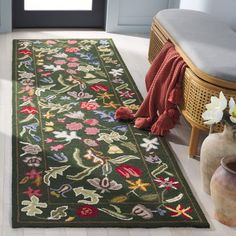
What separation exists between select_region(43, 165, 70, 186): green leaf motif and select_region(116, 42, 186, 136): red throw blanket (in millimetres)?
678

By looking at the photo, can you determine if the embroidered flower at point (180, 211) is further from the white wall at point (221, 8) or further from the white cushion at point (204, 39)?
the white wall at point (221, 8)

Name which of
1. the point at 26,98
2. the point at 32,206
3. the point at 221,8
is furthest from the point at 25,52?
the point at 32,206

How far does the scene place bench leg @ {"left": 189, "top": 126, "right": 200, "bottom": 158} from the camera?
3.21 m

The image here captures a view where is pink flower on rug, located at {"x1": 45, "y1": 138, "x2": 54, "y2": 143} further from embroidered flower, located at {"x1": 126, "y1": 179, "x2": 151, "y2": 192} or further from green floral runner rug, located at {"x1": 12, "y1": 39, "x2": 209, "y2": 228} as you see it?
embroidered flower, located at {"x1": 126, "y1": 179, "x2": 151, "y2": 192}

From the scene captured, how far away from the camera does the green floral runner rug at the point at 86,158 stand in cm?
270

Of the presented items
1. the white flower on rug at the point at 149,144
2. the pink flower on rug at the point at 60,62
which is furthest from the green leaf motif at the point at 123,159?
the pink flower on rug at the point at 60,62

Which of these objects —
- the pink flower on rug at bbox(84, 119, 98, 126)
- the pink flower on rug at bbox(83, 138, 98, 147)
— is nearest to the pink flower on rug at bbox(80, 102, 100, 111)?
the pink flower on rug at bbox(84, 119, 98, 126)

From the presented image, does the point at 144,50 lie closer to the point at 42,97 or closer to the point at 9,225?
the point at 42,97

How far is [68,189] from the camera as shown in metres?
2.85

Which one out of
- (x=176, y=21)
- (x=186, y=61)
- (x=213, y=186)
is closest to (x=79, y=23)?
(x=176, y=21)

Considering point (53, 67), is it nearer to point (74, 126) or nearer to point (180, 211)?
point (74, 126)

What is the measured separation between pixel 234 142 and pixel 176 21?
1322mm

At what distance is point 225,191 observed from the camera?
2.62 meters

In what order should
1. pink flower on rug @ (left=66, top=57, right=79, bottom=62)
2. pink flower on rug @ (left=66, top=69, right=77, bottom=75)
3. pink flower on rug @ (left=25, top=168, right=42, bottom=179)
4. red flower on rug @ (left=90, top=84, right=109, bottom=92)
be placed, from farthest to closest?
pink flower on rug @ (left=66, top=57, right=79, bottom=62), pink flower on rug @ (left=66, top=69, right=77, bottom=75), red flower on rug @ (left=90, top=84, right=109, bottom=92), pink flower on rug @ (left=25, top=168, right=42, bottom=179)
